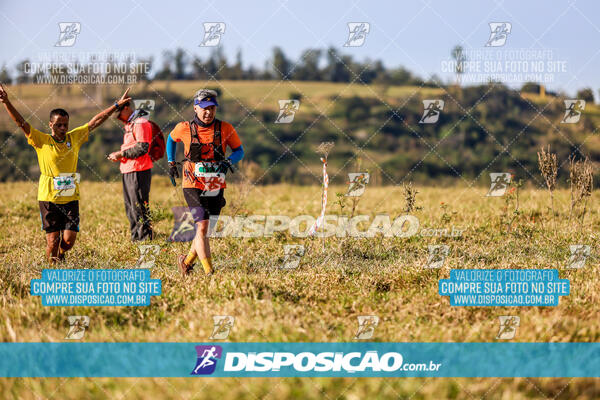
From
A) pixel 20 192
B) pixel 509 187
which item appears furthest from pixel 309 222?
pixel 20 192

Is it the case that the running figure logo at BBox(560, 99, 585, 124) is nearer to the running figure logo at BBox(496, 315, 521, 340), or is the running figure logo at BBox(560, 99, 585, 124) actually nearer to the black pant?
the running figure logo at BBox(496, 315, 521, 340)

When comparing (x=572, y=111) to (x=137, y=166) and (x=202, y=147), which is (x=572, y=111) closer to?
→ (x=202, y=147)

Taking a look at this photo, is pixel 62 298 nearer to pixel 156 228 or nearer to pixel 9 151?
pixel 156 228

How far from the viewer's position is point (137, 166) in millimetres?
8883

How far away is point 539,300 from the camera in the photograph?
596 cm

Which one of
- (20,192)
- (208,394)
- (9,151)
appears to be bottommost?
(208,394)

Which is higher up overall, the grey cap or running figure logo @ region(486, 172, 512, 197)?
the grey cap

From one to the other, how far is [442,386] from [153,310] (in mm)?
3148

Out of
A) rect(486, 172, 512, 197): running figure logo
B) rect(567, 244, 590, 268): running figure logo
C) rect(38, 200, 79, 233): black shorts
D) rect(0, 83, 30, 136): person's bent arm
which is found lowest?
rect(567, 244, 590, 268): running figure logo

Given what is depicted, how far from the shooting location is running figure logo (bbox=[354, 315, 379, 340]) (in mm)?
5066

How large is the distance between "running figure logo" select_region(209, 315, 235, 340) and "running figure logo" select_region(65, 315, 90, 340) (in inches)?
51.9

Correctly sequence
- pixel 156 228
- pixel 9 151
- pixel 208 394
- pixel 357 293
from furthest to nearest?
pixel 9 151, pixel 156 228, pixel 357 293, pixel 208 394

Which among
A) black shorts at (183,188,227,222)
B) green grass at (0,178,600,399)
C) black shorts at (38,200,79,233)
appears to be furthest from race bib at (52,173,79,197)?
black shorts at (183,188,227,222)

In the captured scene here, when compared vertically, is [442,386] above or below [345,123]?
below
